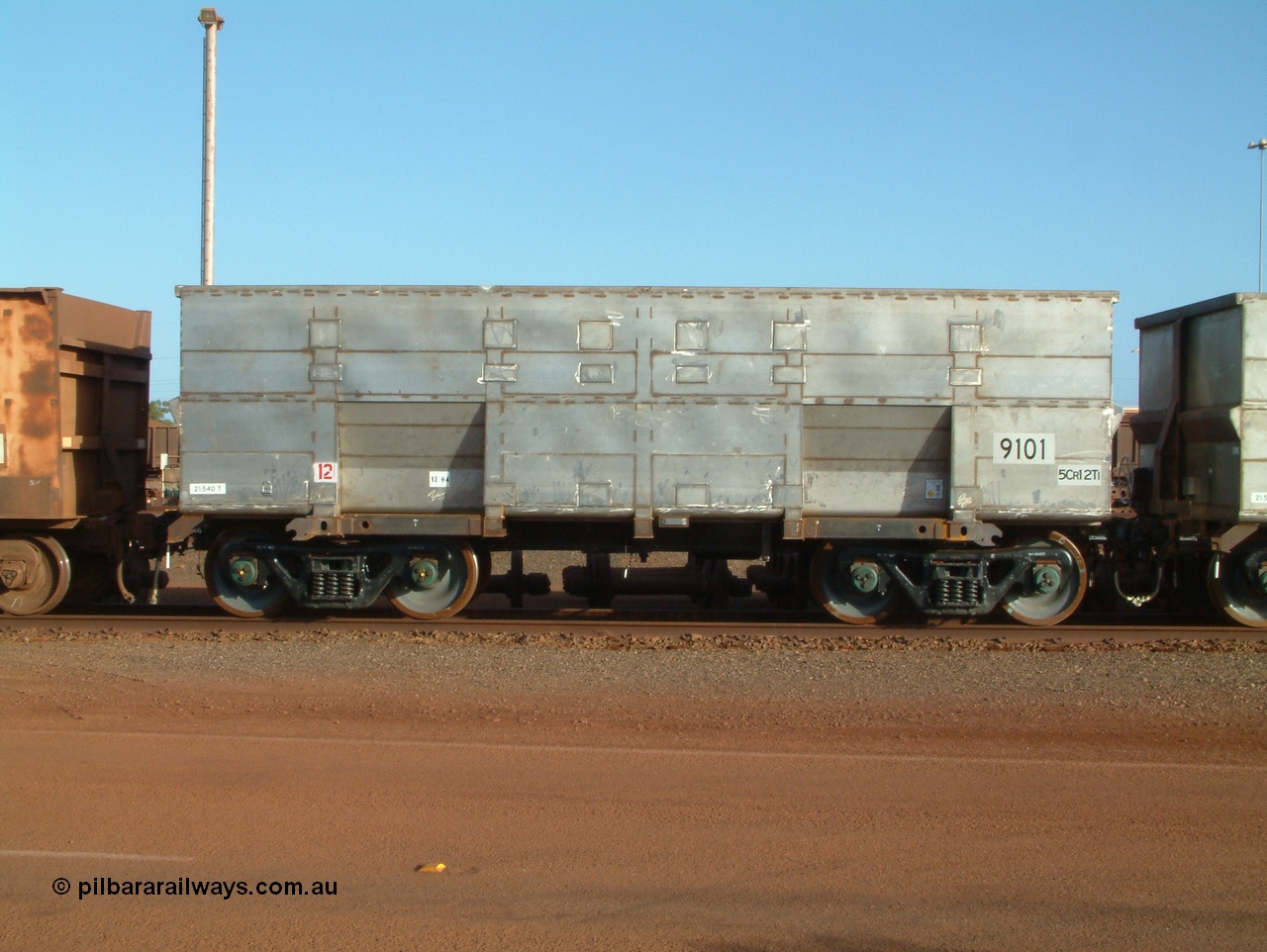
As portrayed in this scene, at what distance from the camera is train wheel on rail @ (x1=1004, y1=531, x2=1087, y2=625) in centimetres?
1188

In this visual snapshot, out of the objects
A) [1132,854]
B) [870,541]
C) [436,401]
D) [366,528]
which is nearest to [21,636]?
[366,528]

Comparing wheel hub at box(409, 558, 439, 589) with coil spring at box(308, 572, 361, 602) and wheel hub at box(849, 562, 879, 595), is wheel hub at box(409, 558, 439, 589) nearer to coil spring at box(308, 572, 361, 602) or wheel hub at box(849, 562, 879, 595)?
coil spring at box(308, 572, 361, 602)

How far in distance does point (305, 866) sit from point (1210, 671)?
7.65m

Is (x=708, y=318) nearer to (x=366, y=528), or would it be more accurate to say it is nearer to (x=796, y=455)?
(x=796, y=455)

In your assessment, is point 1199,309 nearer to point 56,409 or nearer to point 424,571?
point 424,571

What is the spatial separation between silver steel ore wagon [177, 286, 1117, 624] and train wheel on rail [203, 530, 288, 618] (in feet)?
1.56

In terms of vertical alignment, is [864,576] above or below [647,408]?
below

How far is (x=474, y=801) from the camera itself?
5574 millimetres

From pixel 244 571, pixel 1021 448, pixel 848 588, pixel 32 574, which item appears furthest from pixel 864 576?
pixel 32 574

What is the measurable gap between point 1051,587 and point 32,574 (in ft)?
36.1

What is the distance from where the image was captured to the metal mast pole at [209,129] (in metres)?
16.0

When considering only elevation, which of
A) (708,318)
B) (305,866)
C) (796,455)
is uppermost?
(708,318)

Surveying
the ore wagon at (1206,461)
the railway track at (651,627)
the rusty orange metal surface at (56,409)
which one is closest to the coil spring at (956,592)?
the railway track at (651,627)

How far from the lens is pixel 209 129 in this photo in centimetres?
1639
